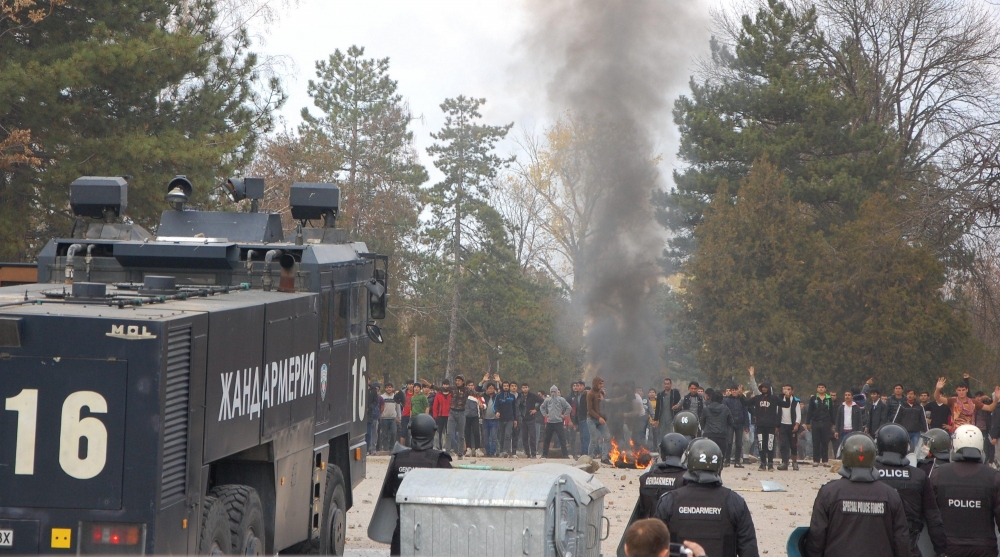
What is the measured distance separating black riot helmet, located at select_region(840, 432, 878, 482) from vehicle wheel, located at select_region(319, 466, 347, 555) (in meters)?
5.20

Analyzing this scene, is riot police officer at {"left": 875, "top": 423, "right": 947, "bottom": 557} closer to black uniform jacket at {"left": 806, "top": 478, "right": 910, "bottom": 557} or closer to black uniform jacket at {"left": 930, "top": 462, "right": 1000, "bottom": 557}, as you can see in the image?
black uniform jacket at {"left": 930, "top": 462, "right": 1000, "bottom": 557}

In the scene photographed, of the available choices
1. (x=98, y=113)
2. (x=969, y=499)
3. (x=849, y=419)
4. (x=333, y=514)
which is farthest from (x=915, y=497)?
(x=98, y=113)

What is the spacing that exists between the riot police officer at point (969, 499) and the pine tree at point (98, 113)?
16399mm

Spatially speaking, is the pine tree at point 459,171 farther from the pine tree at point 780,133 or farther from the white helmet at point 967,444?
the white helmet at point 967,444

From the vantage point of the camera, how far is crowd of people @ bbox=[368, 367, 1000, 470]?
2209 centimetres

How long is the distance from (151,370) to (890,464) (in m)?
5.14

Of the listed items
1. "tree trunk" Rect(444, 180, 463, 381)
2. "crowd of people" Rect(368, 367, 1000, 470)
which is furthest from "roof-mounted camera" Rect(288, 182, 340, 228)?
"tree trunk" Rect(444, 180, 463, 381)

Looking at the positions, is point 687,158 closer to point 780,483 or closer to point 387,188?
point 387,188

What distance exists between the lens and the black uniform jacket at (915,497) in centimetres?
810

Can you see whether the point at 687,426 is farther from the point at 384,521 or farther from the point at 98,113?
the point at 98,113

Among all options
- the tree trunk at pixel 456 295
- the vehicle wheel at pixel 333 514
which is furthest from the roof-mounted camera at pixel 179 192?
the tree trunk at pixel 456 295

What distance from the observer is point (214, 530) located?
7953mm

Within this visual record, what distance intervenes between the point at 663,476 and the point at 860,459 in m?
1.46

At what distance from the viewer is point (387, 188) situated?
4728 centimetres
